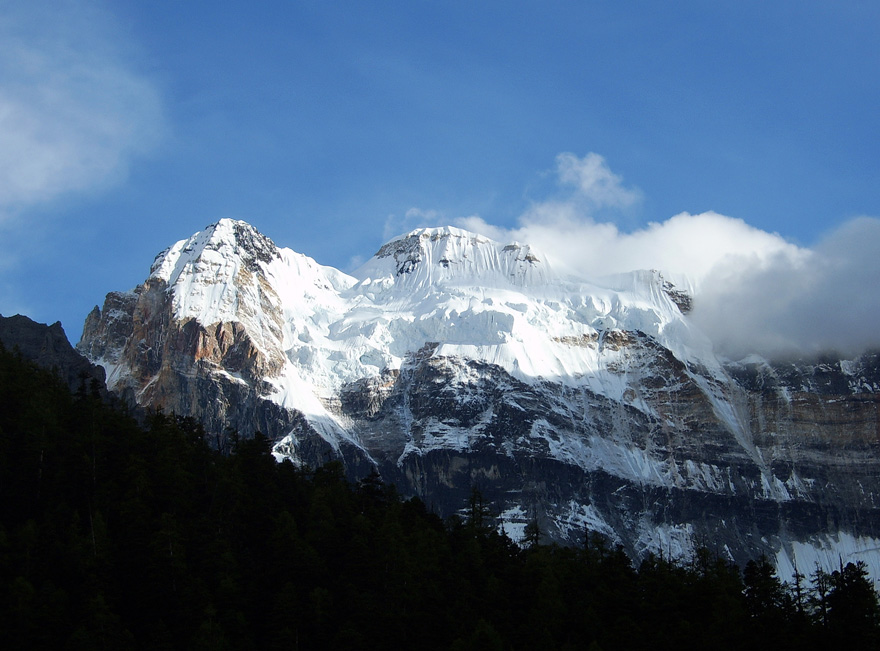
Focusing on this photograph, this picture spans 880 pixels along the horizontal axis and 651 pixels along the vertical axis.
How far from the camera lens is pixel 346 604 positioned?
114312 mm

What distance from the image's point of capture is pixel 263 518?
127875 mm

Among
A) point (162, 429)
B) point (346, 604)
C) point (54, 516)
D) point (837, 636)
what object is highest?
point (162, 429)

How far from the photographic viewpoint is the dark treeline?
105000 mm

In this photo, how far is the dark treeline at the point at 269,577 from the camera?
10500 cm

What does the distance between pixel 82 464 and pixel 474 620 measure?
41650 millimetres

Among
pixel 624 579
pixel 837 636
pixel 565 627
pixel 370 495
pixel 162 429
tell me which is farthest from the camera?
pixel 370 495

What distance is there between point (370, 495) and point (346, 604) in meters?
39.1

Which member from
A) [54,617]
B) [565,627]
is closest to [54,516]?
[54,617]

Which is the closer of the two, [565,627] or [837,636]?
[837,636]

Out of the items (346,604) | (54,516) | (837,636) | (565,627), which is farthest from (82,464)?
(837,636)

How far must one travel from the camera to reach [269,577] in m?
117

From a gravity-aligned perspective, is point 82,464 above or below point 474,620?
above

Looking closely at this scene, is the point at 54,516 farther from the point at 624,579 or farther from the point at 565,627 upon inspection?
the point at 624,579

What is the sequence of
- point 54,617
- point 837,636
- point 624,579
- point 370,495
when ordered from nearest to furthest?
1. point 54,617
2. point 837,636
3. point 624,579
4. point 370,495
